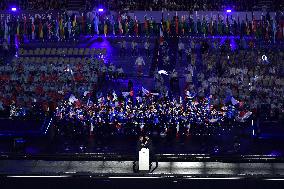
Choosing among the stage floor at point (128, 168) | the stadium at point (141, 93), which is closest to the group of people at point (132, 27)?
the stadium at point (141, 93)

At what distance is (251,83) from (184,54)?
6.08m

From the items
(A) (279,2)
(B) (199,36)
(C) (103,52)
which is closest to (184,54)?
(B) (199,36)

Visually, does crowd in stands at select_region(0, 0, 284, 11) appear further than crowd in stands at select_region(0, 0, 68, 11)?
No

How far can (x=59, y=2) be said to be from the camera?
45.5 m

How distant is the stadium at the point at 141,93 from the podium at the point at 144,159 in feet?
0.18

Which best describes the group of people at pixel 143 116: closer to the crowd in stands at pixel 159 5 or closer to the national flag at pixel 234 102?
the national flag at pixel 234 102

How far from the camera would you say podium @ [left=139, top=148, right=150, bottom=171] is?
2683 centimetres

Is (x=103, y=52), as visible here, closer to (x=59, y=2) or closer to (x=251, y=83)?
(x=59, y=2)

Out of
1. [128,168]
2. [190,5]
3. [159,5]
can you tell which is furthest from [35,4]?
[128,168]

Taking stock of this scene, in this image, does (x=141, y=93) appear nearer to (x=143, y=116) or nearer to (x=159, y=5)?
(x=143, y=116)

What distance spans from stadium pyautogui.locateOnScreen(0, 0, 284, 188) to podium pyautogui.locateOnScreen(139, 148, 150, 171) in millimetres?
55

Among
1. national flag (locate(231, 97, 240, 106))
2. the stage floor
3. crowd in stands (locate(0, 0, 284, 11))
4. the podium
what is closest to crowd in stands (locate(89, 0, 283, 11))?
crowd in stands (locate(0, 0, 284, 11))

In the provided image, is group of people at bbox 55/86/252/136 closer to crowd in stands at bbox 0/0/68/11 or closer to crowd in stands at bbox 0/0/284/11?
crowd in stands at bbox 0/0/284/11

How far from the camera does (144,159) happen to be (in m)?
27.0
